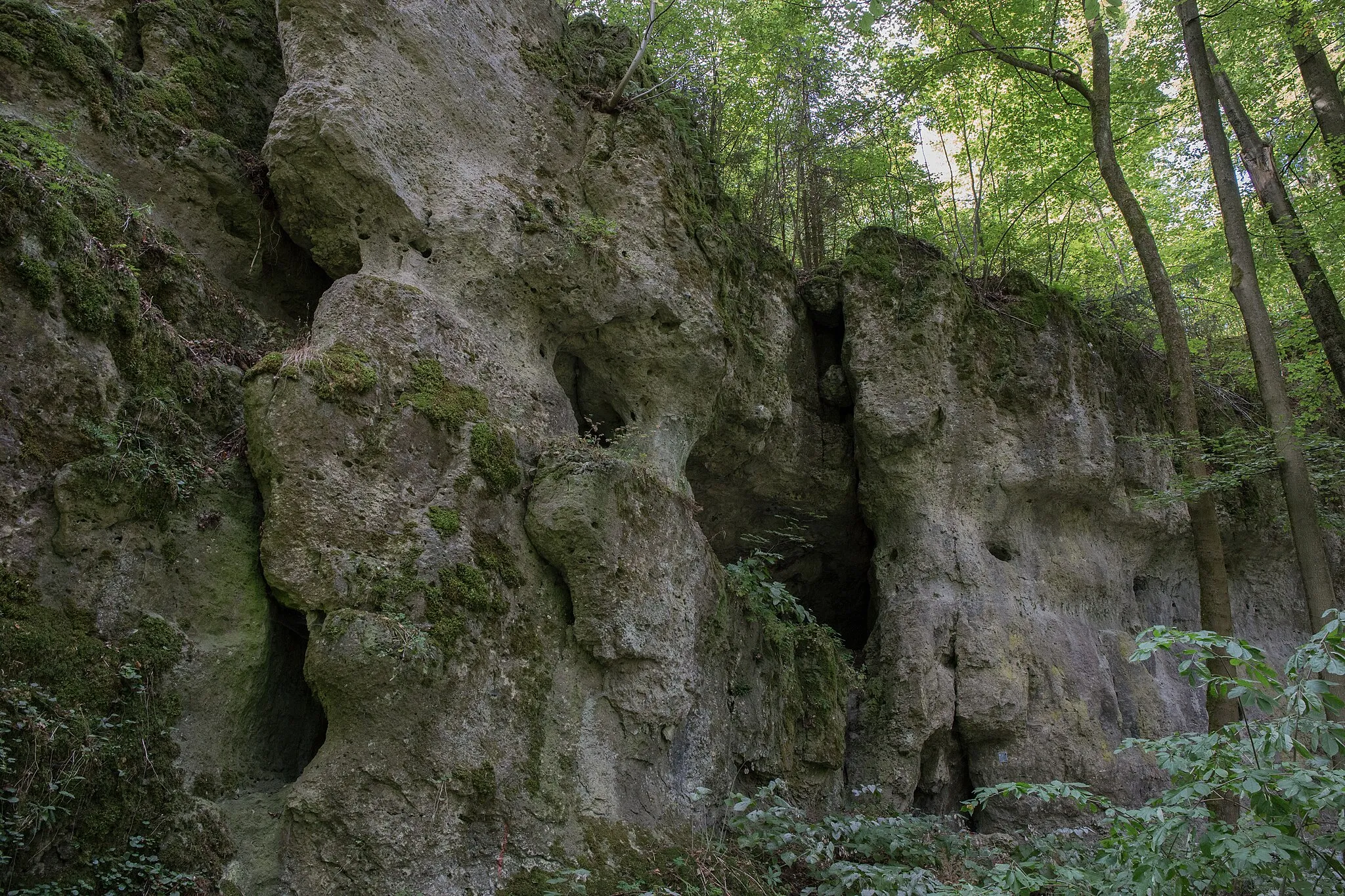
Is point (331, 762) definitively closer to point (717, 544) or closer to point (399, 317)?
point (399, 317)

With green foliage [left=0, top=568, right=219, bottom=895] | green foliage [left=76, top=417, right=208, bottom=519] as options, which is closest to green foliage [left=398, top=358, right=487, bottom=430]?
green foliage [left=76, top=417, right=208, bottom=519]

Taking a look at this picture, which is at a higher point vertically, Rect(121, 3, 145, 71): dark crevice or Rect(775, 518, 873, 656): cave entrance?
Rect(121, 3, 145, 71): dark crevice

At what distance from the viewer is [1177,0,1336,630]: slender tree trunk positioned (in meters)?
8.51

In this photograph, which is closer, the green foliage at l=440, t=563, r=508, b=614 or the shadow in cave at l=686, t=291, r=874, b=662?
the green foliage at l=440, t=563, r=508, b=614

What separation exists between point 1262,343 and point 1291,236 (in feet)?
4.98

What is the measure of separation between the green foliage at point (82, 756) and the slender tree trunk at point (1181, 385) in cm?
820

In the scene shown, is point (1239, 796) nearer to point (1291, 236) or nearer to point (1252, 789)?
point (1252, 789)

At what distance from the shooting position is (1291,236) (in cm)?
966

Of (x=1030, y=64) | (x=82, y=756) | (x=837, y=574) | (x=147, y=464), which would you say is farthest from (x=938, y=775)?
(x=1030, y=64)

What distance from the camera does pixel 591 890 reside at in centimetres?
526

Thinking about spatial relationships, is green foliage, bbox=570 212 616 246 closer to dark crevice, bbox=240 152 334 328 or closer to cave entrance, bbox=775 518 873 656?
dark crevice, bbox=240 152 334 328

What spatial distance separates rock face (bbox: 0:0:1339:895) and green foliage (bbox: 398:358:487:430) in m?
0.03

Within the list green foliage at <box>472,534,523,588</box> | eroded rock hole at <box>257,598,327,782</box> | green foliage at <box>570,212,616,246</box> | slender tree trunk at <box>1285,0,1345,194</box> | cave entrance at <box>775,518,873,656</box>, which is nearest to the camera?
eroded rock hole at <box>257,598,327,782</box>

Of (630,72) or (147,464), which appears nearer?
(147,464)
